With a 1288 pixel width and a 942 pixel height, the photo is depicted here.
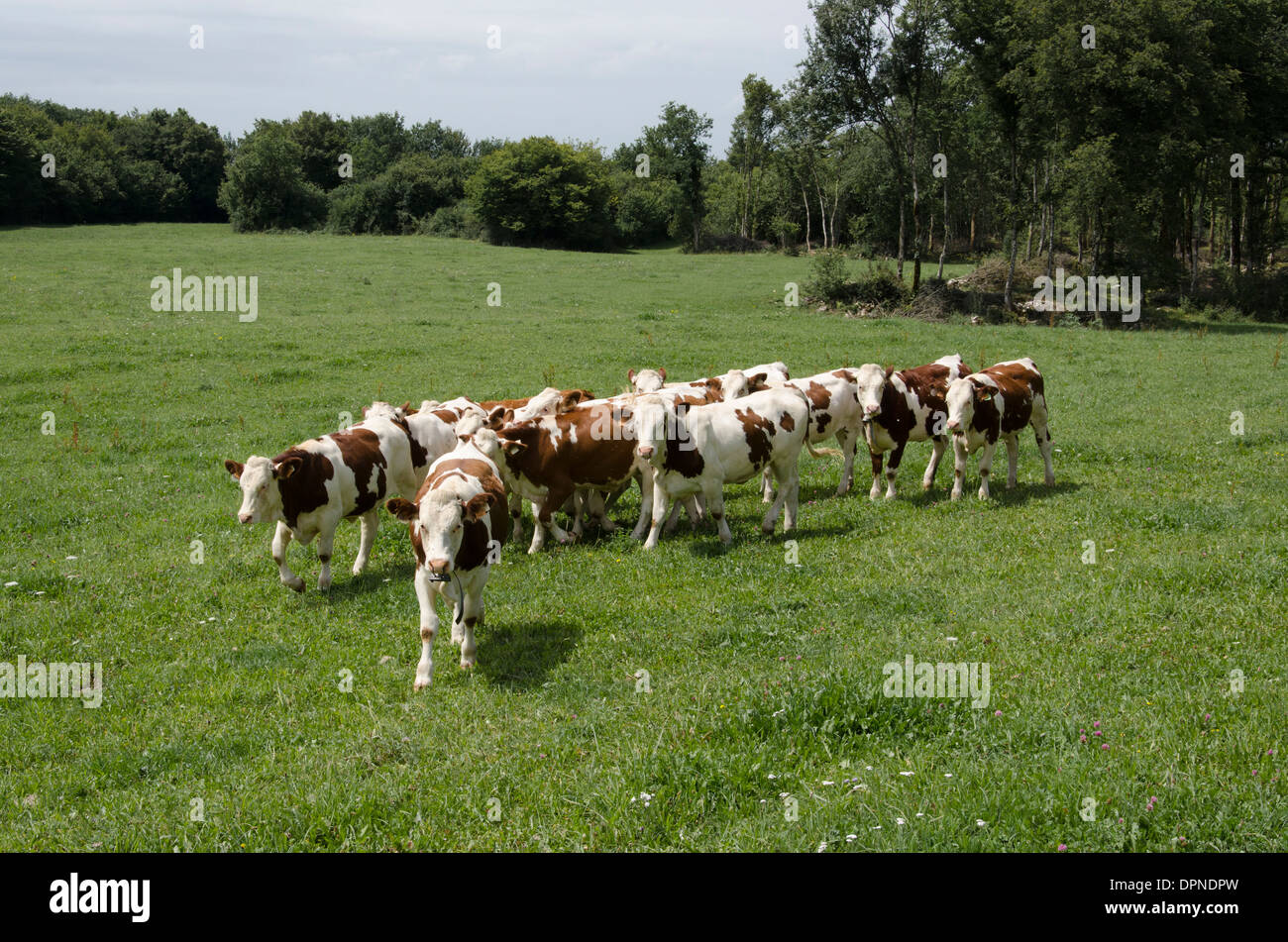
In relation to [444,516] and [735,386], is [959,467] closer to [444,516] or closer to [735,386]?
[735,386]

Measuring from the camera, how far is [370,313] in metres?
33.8

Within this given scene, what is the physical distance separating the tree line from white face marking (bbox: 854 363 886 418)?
91.5ft

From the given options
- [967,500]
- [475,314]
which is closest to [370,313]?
[475,314]

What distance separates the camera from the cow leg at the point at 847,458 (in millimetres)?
14516

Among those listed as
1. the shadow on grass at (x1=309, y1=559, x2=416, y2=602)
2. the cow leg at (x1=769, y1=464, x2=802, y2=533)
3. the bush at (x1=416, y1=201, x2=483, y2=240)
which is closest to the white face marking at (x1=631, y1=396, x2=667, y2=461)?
the cow leg at (x1=769, y1=464, x2=802, y2=533)

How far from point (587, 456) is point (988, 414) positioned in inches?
225

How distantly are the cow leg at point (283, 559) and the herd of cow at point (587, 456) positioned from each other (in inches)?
0.6

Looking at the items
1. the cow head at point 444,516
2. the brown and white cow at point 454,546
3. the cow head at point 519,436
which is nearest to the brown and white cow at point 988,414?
the cow head at point 519,436

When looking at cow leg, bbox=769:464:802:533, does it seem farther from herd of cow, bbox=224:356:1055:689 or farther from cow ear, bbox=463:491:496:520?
cow ear, bbox=463:491:496:520

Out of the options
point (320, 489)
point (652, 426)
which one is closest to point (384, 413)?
point (320, 489)

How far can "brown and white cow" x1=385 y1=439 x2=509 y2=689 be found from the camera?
7941mm

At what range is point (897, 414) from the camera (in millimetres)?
13844

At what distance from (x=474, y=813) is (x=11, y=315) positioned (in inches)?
1217

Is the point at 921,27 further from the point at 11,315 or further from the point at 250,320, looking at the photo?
the point at 11,315
